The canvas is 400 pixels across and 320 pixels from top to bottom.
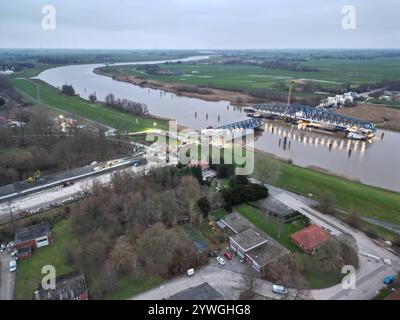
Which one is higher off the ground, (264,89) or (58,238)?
(264,89)

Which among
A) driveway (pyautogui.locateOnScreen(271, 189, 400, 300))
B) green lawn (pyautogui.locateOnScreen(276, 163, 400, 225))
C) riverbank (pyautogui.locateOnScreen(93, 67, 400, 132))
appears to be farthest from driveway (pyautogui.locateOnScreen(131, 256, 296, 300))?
riverbank (pyautogui.locateOnScreen(93, 67, 400, 132))

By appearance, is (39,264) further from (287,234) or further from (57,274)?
(287,234)

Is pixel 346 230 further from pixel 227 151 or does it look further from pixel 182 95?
pixel 182 95

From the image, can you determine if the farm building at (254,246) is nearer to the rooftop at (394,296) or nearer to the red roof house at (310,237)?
the red roof house at (310,237)

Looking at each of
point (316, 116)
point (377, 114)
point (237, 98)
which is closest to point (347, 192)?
point (316, 116)

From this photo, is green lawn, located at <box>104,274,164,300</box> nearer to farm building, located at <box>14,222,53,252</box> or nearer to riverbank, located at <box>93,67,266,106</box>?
farm building, located at <box>14,222,53,252</box>

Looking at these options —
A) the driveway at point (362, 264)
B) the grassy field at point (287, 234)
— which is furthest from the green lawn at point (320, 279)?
the driveway at point (362, 264)
